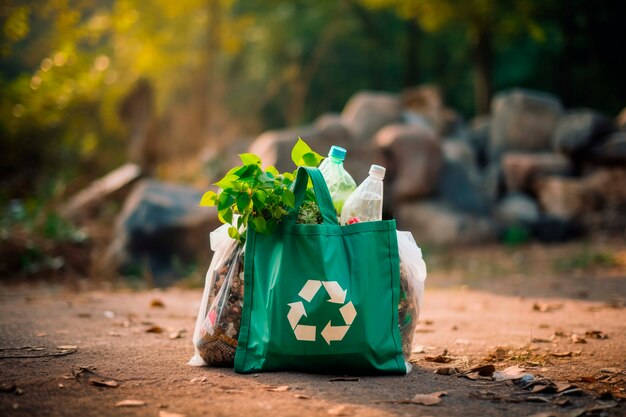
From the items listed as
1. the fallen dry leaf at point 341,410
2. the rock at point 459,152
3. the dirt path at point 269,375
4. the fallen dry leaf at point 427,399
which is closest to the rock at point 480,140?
the rock at point 459,152

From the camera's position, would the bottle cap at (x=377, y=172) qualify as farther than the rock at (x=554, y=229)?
No

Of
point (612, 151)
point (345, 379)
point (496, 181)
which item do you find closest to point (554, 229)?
point (612, 151)

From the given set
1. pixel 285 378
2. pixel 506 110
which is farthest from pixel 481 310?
pixel 506 110

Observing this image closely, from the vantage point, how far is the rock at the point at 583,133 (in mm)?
11320

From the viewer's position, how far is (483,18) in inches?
647

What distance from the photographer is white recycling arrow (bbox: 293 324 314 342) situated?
2.67 meters

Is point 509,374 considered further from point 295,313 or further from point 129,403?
point 129,403

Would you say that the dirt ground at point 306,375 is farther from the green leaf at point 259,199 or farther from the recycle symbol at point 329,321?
the green leaf at point 259,199

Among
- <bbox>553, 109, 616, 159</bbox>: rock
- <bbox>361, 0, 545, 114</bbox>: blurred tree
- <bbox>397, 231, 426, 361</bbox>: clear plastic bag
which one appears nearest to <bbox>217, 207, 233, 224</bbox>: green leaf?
<bbox>397, 231, 426, 361</bbox>: clear plastic bag

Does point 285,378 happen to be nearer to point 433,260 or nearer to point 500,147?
point 433,260

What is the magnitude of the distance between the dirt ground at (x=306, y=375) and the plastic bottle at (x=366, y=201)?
26.9 inches

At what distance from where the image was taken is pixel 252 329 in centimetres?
276

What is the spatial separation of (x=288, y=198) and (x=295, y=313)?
471 millimetres

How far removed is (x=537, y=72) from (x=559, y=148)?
13.2 meters
